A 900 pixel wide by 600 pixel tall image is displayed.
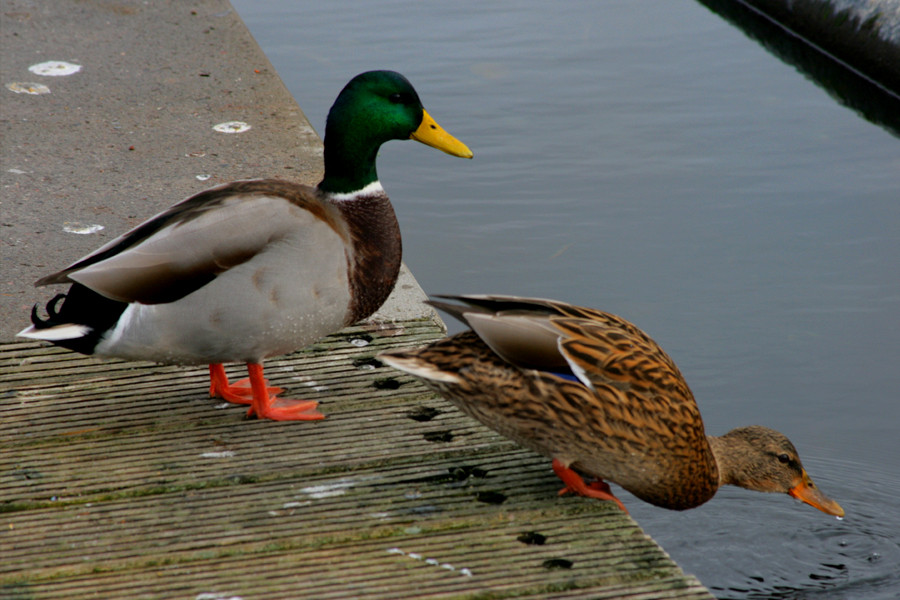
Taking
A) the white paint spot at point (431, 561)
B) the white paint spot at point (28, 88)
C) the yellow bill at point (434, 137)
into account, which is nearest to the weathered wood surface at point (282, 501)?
the white paint spot at point (431, 561)

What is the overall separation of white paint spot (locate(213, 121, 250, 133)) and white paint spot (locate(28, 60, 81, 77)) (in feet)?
3.88

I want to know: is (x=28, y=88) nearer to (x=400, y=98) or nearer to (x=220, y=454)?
(x=400, y=98)

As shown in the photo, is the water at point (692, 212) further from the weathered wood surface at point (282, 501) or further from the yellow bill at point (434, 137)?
the yellow bill at point (434, 137)

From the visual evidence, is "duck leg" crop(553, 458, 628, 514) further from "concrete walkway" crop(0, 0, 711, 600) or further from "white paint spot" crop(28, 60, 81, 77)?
"white paint spot" crop(28, 60, 81, 77)

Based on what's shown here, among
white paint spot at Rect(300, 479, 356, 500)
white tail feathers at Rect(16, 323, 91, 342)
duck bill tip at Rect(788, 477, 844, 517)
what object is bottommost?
white paint spot at Rect(300, 479, 356, 500)

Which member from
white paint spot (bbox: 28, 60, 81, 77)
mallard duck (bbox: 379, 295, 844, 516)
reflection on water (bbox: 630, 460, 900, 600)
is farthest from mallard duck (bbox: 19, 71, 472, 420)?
white paint spot (bbox: 28, 60, 81, 77)

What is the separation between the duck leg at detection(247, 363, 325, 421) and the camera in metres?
3.14

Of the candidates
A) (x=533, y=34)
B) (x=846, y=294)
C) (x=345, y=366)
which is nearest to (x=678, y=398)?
(x=345, y=366)

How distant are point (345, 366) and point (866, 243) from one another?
3.26 meters

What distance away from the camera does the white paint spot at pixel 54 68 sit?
584cm

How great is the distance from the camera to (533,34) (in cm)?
830

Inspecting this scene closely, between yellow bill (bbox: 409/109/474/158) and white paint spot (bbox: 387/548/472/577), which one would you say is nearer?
white paint spot (bbox: 387/548/472/577)

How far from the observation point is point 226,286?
9.89 ft

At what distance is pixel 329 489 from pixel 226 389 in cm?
68
